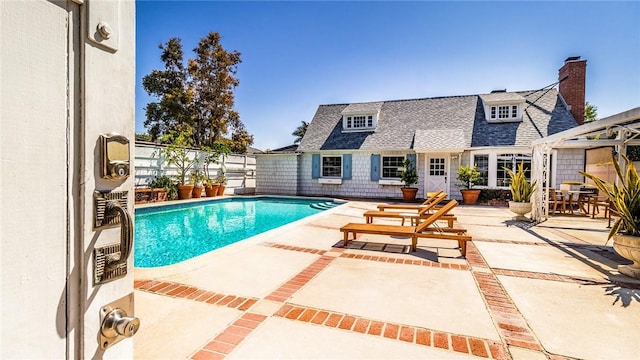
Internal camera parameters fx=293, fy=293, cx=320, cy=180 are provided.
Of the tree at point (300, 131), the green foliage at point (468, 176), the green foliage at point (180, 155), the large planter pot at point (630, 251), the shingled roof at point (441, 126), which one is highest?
the tree at point (300, 131)

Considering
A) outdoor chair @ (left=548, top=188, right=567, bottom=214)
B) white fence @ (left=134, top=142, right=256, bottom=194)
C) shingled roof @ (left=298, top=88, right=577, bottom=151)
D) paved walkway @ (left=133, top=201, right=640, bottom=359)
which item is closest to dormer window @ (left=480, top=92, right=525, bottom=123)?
shingled roof @ (left=298, top=88, right=577, bottom=151)

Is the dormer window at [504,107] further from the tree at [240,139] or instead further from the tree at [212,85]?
the tree at [240,139]

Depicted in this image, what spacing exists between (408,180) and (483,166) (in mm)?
3808

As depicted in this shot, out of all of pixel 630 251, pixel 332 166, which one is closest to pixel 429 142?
pixel 332 166

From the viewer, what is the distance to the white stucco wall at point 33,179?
30.1 inches

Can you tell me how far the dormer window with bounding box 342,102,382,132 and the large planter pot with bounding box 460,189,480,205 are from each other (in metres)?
6.28

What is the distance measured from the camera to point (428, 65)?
45.0ft

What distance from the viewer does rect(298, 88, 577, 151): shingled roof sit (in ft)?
47.3

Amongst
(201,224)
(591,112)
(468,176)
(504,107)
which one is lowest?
(201,224)

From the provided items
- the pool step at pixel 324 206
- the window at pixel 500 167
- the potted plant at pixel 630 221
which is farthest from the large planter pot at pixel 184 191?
the potted plant at pixel 630 221

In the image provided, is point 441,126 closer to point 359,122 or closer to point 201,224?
point 359,122

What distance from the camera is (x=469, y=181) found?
13391mm

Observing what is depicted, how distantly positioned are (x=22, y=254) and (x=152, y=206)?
38.7ft

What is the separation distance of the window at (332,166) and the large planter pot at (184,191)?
7.23 metres
